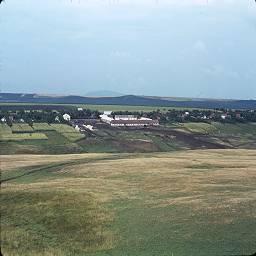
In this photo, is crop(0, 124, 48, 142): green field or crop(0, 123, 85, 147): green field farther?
crop(0, 124, 48, 142): green field

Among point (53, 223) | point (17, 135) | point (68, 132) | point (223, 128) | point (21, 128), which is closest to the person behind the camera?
point (53, 223)

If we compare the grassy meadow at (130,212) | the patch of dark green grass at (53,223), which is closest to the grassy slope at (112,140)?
the grassy meadow at (130,212)

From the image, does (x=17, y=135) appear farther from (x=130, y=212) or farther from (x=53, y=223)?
(x=53, y=223)

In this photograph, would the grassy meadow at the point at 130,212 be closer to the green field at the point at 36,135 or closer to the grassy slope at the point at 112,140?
the grassy slope at the point at 112,140

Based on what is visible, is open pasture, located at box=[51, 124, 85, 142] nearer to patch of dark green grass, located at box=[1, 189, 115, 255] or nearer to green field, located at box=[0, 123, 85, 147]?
green field, located at box=[0, 123, 85, 147]

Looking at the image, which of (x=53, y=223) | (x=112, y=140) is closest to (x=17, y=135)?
(x=112, y=140)

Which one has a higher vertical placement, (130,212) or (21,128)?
(21,128)

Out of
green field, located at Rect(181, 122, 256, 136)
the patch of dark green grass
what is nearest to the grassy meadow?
the patch of dark green grass

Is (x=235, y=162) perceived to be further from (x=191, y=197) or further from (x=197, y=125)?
(x=197, y=125)

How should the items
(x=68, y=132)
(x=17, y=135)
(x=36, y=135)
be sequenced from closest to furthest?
1. (x=17, y=135)
2. (x=36, y=135)
3. (x=68, y=132)
